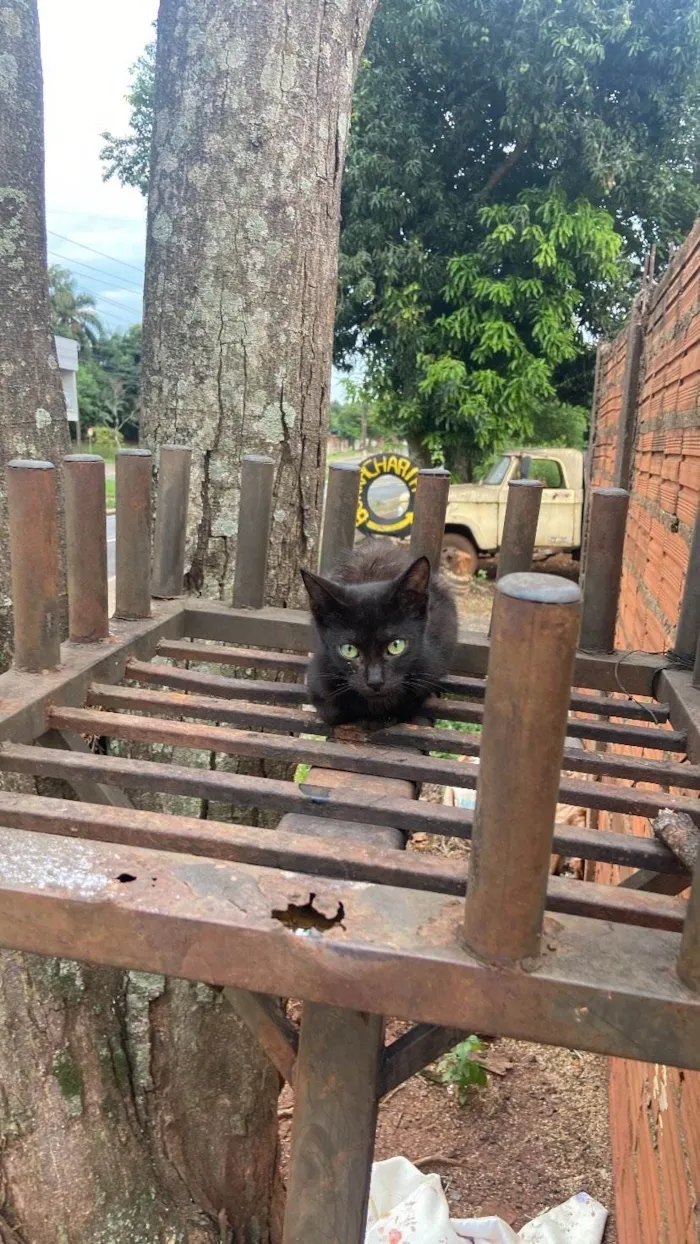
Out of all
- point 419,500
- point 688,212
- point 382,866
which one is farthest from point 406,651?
point 688,212

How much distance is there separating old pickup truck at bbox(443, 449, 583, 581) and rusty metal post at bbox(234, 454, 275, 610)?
10415 mm

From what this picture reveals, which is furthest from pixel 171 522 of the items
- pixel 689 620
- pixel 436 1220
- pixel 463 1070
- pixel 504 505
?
pixel 504 505

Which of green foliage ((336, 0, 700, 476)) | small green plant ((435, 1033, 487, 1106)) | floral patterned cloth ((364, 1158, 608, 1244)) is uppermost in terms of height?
green foliage ((336, 0, 700, 476))

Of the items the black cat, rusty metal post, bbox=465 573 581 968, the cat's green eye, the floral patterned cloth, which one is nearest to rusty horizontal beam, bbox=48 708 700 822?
the black cat

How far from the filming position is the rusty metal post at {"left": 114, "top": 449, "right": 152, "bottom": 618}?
1786mm

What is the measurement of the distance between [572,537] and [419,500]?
430 inches

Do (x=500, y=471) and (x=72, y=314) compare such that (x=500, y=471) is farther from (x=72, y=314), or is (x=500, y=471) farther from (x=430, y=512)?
(x=72, y=314)

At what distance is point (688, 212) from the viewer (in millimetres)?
12438

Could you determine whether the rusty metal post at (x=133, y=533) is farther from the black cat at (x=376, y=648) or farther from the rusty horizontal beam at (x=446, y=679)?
the black cat at (x=376, y=648)

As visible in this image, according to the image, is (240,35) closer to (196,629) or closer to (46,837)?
(196,629)

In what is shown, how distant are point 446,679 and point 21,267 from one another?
1.35m

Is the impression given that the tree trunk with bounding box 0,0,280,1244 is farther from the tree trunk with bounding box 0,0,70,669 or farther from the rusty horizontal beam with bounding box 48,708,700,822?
the rusty horizontal beam with bounding box 48,708,700,822

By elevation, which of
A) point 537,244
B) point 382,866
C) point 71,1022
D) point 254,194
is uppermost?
point 537,244

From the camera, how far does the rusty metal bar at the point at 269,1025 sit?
1139 mm
